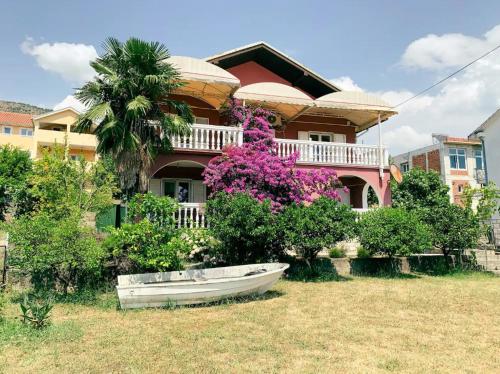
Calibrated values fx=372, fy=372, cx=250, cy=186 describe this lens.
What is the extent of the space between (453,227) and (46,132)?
139ft

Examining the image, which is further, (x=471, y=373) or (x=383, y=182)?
(x=383, y=182)

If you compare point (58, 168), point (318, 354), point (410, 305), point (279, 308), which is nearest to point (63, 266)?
point (58, 168)

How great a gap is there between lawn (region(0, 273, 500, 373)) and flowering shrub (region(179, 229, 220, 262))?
2954 millimetres

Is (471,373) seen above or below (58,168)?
below

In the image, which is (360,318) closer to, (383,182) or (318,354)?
(318,354)

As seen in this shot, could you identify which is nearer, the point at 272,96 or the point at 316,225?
the point at 316,225

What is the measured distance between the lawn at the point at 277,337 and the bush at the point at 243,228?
2.11 metres

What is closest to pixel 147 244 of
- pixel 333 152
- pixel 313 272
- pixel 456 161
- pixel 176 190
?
pixel 313 272

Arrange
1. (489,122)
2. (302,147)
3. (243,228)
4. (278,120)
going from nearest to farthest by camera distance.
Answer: (243,228), (302,147), (278,120), (489,122)

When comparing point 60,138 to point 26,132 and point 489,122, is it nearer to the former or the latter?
point 26,132

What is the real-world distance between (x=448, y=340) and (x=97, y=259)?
8.53 m

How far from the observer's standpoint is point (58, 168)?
12.1 metres

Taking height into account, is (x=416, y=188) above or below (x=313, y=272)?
above

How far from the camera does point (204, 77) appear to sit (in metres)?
16.2
